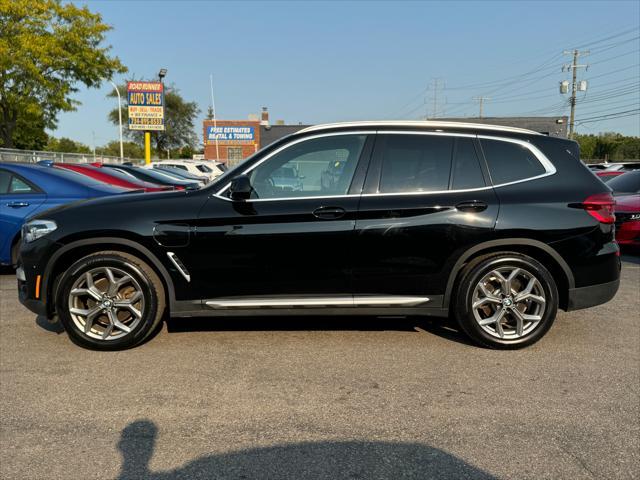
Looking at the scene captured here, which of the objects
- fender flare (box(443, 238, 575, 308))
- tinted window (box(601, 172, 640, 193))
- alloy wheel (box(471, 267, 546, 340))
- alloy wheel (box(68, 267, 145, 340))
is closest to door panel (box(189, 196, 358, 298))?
alloy wheel (box(68, 267, 145, 340))

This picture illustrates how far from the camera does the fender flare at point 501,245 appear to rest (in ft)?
12.7

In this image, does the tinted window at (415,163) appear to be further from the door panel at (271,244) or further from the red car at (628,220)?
the red car at (628,220)

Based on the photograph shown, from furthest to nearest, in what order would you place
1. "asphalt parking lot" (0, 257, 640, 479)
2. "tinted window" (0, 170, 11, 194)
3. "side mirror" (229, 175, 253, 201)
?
"tinted window" (0, 170, 11, 194) → "side mirror" (229, 175, 253, 201) → "asphalt parking lot" (0, 257, 640, 479)

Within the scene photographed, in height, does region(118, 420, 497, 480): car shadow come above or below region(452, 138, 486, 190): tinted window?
below

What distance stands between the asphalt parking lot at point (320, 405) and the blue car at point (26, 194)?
2.09 meters

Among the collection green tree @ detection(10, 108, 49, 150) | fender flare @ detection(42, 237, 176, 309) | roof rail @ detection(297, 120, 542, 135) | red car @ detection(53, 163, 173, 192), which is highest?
green tree @ detection(10, 108, 49, 150)

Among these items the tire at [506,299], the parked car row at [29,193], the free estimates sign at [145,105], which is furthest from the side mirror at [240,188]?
the free estimates sign at [145,105]

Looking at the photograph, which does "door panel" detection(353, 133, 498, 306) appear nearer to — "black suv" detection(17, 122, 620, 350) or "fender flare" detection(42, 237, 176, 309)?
"black suv" detection(17, 122, 620, 350)

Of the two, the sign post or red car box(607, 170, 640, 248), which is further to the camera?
the sign post

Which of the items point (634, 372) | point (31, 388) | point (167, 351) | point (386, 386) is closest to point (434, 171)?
point (386, 386)

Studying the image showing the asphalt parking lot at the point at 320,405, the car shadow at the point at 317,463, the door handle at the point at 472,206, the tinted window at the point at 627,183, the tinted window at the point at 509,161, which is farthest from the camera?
the tinted window at the point at 627,183

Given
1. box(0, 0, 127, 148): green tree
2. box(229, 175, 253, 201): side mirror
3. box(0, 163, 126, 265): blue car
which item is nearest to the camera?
box(229, 175, 253, 201): side mirror

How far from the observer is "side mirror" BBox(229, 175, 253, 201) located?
374 centimetres

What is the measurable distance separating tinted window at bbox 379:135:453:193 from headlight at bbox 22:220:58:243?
269 centimetres
